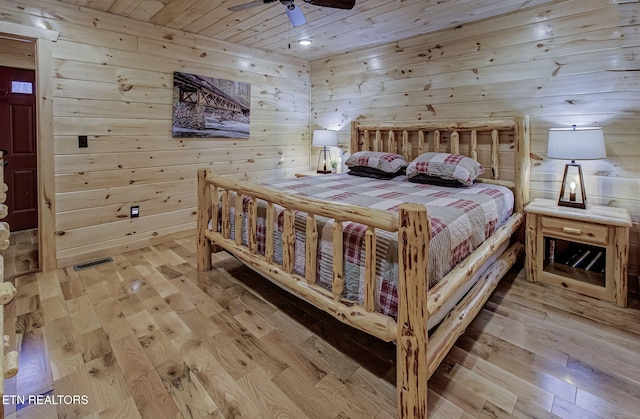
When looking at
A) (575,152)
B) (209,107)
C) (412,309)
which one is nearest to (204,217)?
(209,107)

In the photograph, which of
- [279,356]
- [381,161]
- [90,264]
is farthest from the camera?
[381,161]

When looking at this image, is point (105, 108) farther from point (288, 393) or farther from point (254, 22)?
point (288, 393)

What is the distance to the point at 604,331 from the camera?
2.02 m

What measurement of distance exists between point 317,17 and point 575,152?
239 cm

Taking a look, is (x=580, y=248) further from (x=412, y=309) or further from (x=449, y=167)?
(x=412, y=309)

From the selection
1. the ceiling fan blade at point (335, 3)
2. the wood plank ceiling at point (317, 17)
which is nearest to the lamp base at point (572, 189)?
the wood plank ceiling at point (317, 17)

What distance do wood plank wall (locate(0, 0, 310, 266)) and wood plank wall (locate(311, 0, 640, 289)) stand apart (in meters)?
1.93

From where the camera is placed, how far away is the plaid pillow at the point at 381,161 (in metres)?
3.35

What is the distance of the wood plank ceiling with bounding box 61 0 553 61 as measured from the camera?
2758 mm

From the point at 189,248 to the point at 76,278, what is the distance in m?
0.97

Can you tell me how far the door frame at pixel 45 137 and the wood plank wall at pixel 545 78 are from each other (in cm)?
319

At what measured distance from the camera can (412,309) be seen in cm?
133

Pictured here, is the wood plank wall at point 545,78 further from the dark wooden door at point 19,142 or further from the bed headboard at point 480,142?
the dark wooden door at point 19,142

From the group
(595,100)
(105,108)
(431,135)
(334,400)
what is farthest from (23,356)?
(595,100)
